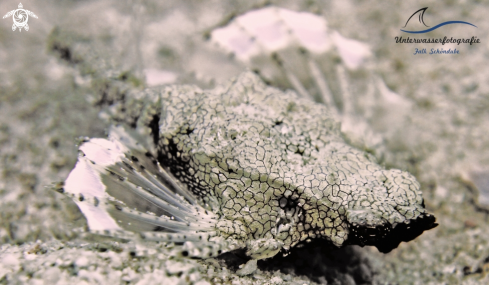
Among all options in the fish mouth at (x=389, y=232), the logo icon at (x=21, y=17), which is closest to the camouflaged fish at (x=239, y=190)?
the fish mouth at (x=389, y=232)

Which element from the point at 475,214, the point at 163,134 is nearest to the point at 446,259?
the point at 475,214

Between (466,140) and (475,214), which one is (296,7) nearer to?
(466,140)

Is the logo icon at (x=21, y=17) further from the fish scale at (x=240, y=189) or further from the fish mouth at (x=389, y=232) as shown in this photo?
the fish mouth at (x=389, y=232)

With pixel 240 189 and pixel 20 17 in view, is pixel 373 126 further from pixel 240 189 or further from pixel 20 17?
pixel 20 17

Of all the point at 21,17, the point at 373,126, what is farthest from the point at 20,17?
the point at 373,126

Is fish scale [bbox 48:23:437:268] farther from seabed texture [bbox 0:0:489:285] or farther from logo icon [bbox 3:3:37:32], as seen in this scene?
logo icon [bbox 3:3:37:32]

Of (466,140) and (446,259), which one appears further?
(466,140)

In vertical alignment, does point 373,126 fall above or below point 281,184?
above
